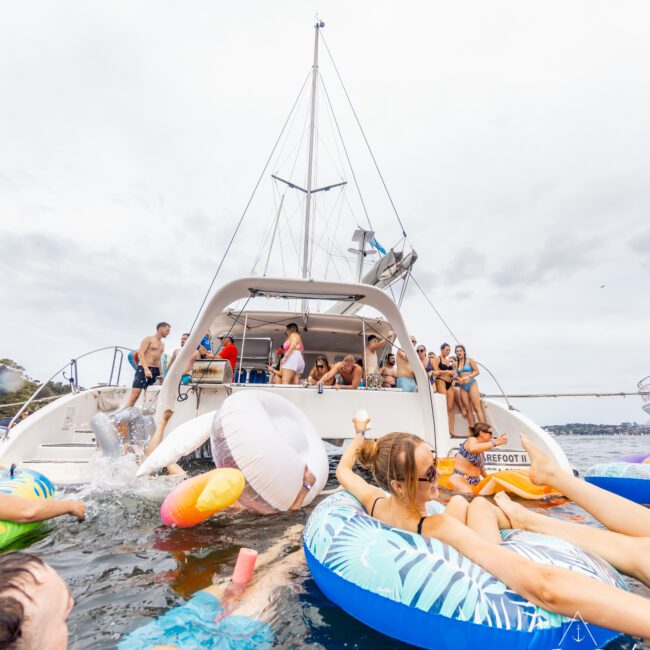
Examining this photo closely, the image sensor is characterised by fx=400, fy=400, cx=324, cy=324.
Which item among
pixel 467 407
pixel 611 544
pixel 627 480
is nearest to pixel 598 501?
pixel 611 544

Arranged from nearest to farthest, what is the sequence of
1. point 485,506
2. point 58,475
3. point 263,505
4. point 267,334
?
point 485,506
point 263,505
point 58,475
point 267,334

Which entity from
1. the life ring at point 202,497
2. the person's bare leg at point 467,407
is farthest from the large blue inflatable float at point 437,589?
the person's bare leg at point 467,407

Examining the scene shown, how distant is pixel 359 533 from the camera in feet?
7.39

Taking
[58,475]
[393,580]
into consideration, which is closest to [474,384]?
[393,580]

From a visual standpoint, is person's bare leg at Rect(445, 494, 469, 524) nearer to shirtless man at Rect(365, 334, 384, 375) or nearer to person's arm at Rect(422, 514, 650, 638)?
person's arm at Rect(422, 514, 650, 638)

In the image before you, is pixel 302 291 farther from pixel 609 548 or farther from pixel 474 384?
pixel 609 548

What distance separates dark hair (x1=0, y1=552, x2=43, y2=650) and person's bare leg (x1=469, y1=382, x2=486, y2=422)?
764cm

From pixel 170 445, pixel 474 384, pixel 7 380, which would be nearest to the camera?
pixel 170 445

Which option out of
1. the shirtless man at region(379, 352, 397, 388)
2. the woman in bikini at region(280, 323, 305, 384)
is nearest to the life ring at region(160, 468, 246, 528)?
the woman in bikini at region(280, 323, 305, 384)

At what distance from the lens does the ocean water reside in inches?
81.2

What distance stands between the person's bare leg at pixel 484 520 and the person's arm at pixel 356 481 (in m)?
0.59

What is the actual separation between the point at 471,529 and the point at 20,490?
3637 mm

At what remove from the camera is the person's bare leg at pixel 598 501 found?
7.29 ft

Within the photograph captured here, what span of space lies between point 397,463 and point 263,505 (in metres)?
2.25
